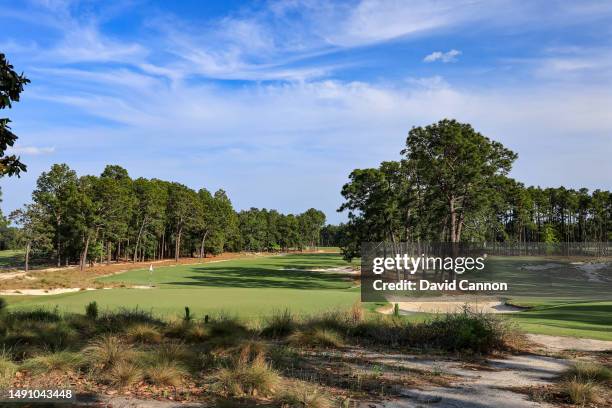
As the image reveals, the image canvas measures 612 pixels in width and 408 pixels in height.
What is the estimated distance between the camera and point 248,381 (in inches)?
263

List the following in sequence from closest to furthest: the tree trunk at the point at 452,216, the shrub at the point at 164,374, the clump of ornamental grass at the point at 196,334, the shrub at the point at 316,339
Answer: the shrub at the point at 164,374 < the shrub at the point at 316,339 < the clump of ornamental grass at the point at 196,334 < the tree trunk at the point at 452,216

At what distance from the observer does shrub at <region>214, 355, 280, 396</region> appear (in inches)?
257

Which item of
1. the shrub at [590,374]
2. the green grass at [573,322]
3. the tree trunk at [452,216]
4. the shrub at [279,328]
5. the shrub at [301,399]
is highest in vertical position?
the tree trunk at [452,216]

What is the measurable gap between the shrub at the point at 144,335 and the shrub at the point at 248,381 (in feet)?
13.8

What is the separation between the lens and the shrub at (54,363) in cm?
726

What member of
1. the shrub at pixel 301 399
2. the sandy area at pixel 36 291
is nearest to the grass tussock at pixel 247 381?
the shrub at pixel 301 399

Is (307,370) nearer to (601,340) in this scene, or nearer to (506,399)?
(506,399)

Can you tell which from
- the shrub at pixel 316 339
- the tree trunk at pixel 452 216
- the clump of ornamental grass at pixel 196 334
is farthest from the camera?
the tree trunk at pixel 452 216

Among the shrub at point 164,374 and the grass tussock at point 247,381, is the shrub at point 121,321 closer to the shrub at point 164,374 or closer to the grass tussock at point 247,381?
the shrub at point 164,374

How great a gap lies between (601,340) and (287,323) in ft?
26.8

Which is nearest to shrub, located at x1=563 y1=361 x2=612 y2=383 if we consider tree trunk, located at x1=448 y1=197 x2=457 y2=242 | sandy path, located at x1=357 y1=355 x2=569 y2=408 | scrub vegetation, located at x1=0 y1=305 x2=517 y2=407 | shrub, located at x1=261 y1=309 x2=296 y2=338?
sandy path, located at x1=357 y1=355 x2=569 y2=408

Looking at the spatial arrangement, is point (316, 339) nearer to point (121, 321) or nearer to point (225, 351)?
point (225, 351)

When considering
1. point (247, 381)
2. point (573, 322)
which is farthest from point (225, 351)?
point (573, 322)

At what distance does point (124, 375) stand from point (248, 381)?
1864mm
